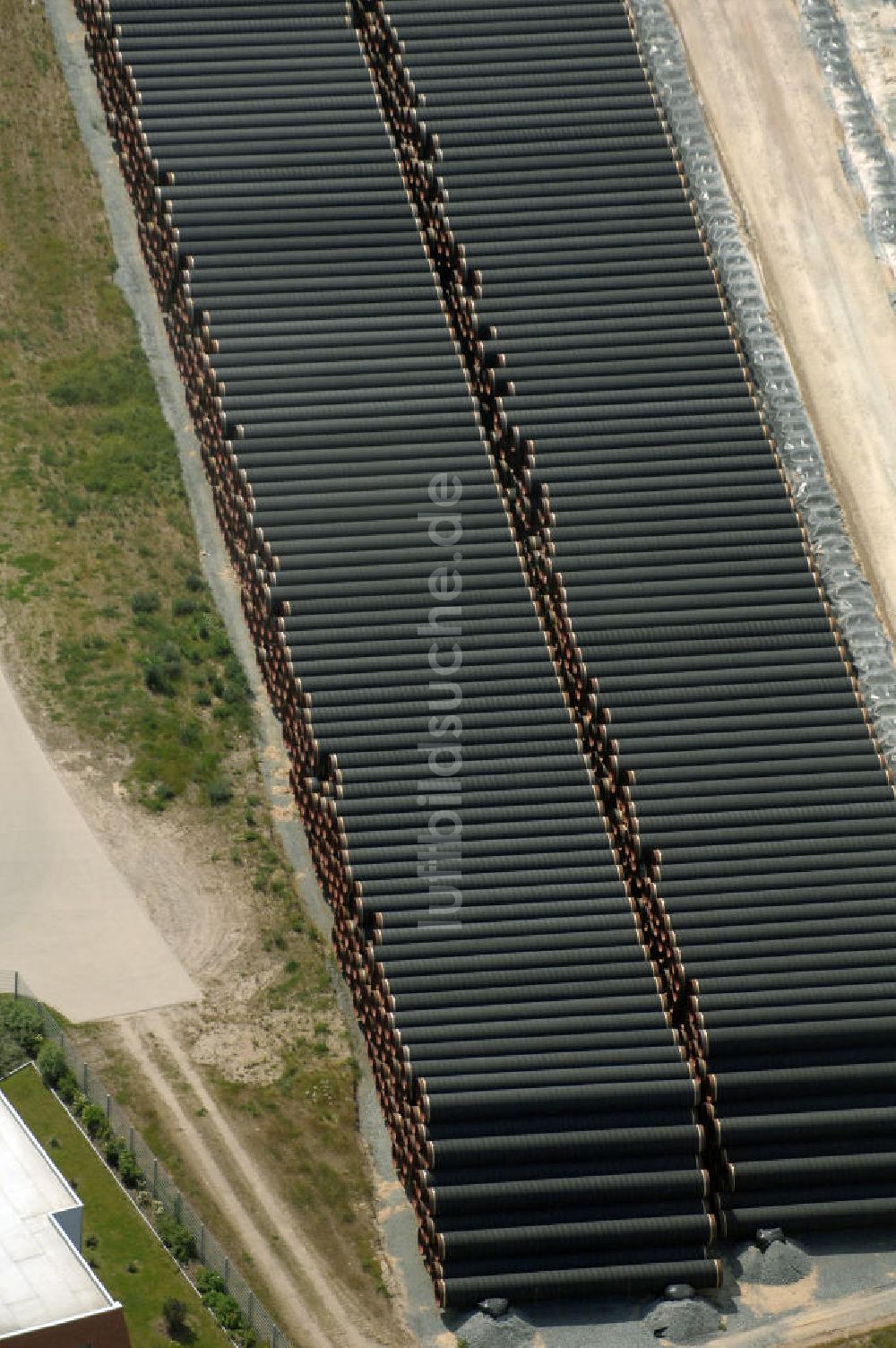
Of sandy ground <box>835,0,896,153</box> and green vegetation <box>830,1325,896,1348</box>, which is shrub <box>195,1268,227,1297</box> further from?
sandy ground <box>835,0,896,153</box>

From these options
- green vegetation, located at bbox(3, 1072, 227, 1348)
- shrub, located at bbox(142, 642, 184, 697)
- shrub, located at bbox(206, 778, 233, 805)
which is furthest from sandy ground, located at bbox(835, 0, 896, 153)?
green vegetation, located at bbox(3, 1072, 227, 1348)

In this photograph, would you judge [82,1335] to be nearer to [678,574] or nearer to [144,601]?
[144,601]

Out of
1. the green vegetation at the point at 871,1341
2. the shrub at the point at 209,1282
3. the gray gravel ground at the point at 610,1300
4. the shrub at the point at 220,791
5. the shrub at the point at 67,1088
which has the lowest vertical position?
the green vegetation at the point at 871,1341

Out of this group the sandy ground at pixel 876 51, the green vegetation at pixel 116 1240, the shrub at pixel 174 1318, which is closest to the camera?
the shrub at pixel 174 1318

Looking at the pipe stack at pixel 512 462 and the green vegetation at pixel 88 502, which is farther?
the green vegetation at pixel 88 502

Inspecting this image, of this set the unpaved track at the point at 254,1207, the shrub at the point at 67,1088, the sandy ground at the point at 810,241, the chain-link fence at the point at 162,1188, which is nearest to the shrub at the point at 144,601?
the chain-link fence at the point at 162,1188

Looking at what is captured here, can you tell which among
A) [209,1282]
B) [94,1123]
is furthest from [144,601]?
[209,1282]

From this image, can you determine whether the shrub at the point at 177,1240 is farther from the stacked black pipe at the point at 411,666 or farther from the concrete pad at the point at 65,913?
the concrete pad at the point at 65,913
